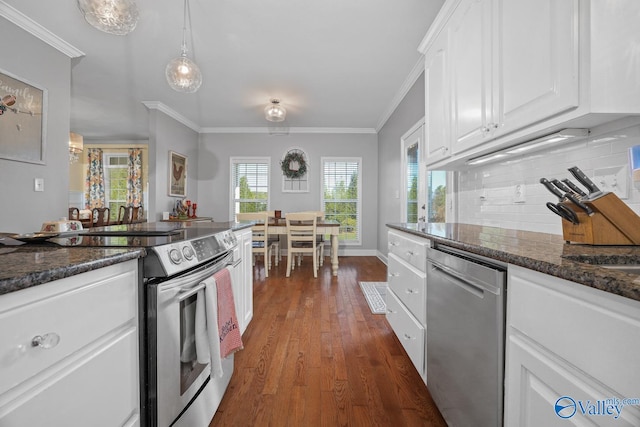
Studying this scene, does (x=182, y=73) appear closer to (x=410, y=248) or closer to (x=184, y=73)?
(x=184, y=73)

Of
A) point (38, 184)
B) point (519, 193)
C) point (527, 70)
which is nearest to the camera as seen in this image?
point (527, 70)

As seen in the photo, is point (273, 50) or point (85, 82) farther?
point (85, 82)

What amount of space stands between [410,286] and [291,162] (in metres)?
4.45

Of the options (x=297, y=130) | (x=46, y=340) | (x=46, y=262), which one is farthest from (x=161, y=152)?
(x=46, y=340)

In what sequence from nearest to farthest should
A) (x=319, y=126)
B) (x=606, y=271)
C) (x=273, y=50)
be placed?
1. (x=606, y=271)
2. (x=273, y=50)
3. (x=319, y=126)

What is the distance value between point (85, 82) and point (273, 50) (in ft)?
8.96

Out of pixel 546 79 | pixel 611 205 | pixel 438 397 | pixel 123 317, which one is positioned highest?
pixel 546 79

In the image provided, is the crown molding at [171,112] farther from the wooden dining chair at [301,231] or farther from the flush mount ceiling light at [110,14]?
the flush mount ceiling light at [110,14]

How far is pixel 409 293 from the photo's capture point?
1724 mm

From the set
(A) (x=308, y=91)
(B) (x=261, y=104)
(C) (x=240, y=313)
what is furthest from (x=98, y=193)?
(C) (x=240, y=313)

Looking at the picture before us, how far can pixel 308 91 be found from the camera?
4023 mm

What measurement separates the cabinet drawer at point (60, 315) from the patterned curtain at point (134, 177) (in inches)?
291

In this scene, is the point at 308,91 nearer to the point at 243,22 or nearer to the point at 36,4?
the point at 243,22

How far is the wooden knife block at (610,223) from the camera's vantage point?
964 mm
